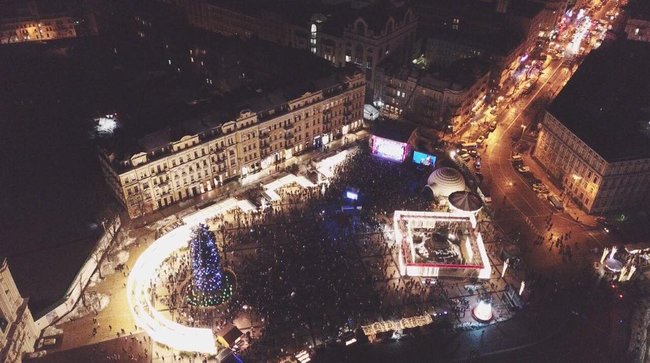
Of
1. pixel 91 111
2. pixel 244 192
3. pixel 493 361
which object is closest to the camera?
pixel 493 361

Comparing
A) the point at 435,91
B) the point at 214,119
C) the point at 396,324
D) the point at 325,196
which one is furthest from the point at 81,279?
the point at 435,91

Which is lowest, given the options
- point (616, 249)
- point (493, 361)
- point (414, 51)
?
point (493, 361)

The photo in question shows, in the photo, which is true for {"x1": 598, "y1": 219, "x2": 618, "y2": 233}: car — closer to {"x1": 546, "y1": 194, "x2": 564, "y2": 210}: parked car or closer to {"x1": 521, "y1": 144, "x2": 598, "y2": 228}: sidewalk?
{"x1": 521, "y1": 144, "x2": 598, "y2": 228}: sidewalk

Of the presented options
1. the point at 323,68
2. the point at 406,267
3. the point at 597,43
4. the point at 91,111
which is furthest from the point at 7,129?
the point at 597,43

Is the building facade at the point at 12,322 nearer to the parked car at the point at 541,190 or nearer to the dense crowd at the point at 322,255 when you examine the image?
the dense crowd at the point at 322,255

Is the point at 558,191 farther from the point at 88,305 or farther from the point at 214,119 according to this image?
the point at 88,305

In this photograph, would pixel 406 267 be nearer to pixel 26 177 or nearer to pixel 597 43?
pixel 26 177
